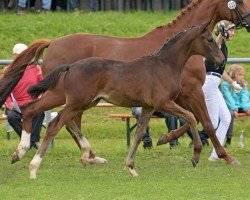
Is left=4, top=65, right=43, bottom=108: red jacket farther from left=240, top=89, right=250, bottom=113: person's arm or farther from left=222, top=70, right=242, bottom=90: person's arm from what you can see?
left=240, top=89, right=250, bottom=113: person's arm

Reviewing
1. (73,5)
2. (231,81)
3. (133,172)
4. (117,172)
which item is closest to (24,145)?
(117,172)

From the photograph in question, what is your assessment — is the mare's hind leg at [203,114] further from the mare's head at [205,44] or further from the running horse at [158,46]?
the mare's head at [205,44]

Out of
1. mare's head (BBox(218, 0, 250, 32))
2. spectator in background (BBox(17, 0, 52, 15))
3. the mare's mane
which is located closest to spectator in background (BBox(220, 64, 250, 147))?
mare's head (BBox(218, 0, 250, 32))

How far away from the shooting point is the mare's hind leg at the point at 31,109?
1304 centimetres

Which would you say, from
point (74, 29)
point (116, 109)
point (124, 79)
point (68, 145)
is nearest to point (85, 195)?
point (124, 79)

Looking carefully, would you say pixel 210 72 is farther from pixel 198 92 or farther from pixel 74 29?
pixel 74 29

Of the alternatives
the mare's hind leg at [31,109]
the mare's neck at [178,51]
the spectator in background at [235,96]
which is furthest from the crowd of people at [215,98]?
the mare's hind leg at [31,109]

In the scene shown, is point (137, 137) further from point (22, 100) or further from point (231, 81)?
point (231, 81)

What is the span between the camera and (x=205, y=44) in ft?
42.8

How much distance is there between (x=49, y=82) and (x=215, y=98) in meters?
2.85

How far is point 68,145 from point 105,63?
4.01 metres

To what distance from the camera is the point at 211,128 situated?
14.1 m

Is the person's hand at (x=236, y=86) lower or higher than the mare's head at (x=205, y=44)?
lower

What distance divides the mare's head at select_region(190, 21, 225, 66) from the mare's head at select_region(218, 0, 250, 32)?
3.73 feet
